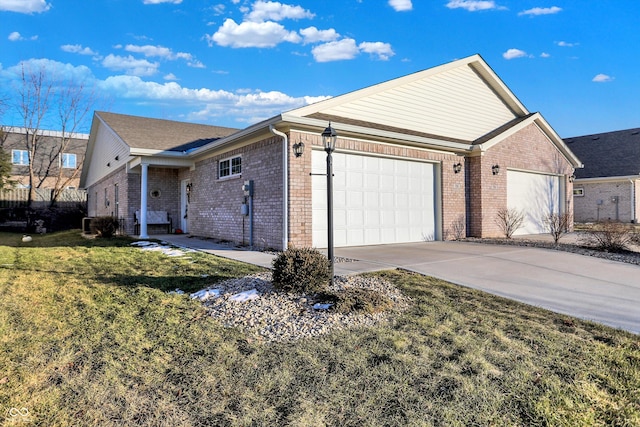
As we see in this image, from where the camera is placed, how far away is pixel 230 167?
1158 cm

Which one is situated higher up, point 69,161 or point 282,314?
point 69,161

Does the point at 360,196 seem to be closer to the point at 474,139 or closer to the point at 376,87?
the point at 376,87

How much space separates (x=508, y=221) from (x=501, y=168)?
1.85 meters

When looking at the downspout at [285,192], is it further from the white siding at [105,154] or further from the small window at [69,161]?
the small window at [69,161]

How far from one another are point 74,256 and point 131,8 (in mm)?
8777

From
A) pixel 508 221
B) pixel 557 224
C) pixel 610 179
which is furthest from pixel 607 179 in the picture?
pixel 508 221

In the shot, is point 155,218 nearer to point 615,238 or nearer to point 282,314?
point 282,314

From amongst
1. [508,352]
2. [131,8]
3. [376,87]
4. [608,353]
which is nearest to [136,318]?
[508,352]

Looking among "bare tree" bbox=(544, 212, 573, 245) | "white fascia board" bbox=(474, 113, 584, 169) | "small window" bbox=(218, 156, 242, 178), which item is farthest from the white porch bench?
"bare tree" bbox=(544, 212, 573, 245)

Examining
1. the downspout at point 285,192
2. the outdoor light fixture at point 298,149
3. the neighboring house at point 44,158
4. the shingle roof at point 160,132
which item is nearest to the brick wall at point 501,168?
the outdoor light fixture at point 298,149

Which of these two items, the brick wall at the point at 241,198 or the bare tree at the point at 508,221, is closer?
the brick wall at the point at 241,198

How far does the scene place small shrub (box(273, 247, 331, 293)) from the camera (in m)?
4.91

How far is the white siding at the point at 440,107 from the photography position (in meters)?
11.3

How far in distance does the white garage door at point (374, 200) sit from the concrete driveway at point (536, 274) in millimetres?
866
